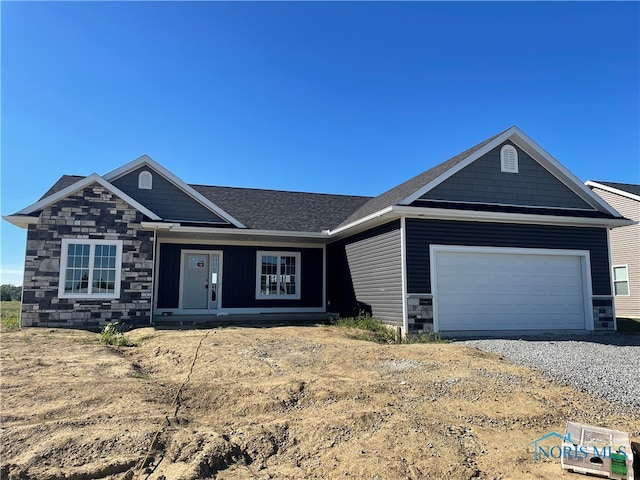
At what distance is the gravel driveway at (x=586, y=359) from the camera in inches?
240

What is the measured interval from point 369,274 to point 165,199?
6861 millimetres

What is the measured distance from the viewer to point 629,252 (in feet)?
60.1

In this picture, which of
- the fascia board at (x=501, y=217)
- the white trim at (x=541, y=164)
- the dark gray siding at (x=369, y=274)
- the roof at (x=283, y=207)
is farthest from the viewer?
the roof at (x=283, y=207)

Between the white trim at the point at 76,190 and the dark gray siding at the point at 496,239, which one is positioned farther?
the white trim at the point at 76,190

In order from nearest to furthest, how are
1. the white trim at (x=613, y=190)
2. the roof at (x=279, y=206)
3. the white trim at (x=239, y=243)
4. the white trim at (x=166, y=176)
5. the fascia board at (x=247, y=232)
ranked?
the fascia board at (x=247, y=232), the white trim at (x=166, y=176), the white trim at (x=239, y=243), the roof at (x=279, y=206), the white trim at (x=613, y=190)

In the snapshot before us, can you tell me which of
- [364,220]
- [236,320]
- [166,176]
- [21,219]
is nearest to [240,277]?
[236,320]

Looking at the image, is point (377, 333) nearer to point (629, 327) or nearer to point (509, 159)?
point (509, 159)

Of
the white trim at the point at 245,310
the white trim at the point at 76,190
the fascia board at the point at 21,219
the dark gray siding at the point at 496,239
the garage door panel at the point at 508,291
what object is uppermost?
the white trim at the point at 76,190

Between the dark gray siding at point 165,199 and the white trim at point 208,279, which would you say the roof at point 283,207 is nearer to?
the dark gray siding at point 165,199

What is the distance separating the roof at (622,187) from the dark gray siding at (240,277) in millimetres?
13399

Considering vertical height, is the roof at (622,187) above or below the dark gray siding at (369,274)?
above

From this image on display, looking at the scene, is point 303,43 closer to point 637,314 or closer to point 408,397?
point 408,397

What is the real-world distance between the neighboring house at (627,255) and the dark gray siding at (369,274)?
11.0 meters

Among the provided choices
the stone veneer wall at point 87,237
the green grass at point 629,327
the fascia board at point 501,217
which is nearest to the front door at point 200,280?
the stone veneer wall at point 87,237
